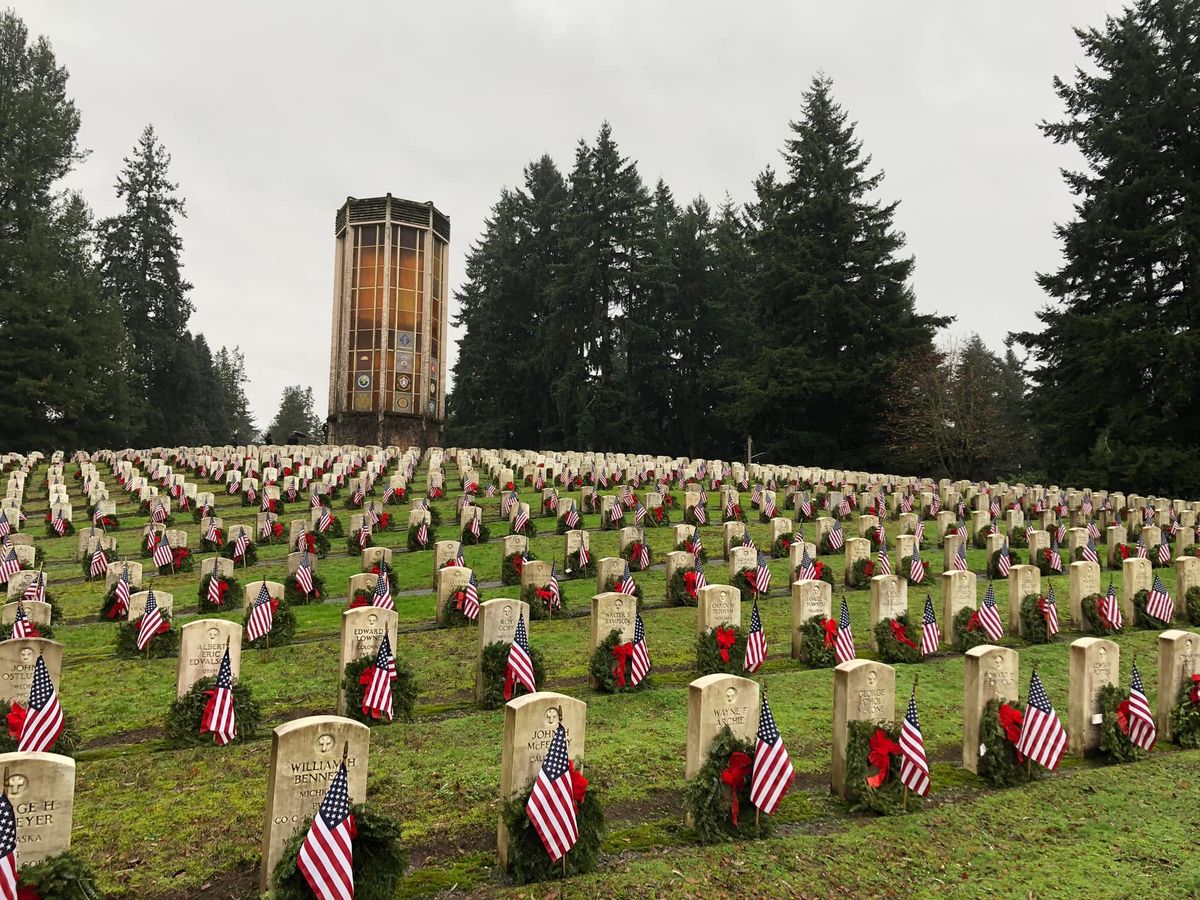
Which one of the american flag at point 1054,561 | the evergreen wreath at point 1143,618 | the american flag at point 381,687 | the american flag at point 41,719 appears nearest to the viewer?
the american flag at point 41,719

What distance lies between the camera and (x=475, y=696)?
8539mm

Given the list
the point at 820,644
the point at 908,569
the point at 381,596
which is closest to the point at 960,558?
the point at 908,569

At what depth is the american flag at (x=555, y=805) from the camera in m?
4.91

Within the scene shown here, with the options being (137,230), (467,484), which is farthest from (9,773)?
(137,230)

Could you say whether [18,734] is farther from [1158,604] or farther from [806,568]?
[1158,604]

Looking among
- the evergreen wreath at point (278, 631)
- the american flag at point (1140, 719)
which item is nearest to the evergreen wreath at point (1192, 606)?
the american flag at point (1140, 719)

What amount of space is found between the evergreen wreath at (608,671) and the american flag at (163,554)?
9.85 metres

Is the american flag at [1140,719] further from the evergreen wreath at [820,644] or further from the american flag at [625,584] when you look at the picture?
the american flag at [625,584]

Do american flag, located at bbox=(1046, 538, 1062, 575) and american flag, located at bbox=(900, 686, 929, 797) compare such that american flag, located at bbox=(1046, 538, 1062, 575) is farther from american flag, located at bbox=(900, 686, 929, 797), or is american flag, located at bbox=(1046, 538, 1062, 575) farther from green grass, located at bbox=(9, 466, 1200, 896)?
american flag, located at bbox=(900, 686, 929, 797)

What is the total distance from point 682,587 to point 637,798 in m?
6.56

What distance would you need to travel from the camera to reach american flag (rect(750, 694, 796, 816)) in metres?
5.62

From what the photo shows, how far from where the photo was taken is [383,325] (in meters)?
38.5

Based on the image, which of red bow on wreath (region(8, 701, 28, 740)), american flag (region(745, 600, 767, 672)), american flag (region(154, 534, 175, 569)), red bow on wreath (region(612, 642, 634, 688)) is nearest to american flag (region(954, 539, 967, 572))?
american flag (region(745, 600, 767, 672))

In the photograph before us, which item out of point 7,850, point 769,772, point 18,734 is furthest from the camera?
point 18,734
